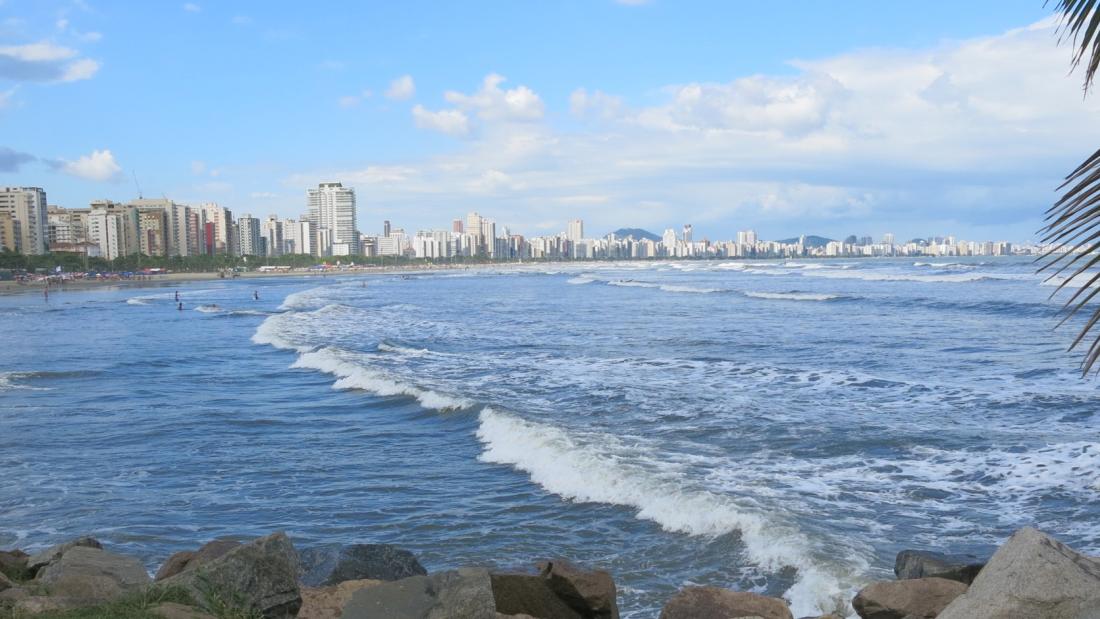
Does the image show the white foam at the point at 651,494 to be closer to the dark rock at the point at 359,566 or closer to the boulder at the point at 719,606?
the boulder at the point at 719,606

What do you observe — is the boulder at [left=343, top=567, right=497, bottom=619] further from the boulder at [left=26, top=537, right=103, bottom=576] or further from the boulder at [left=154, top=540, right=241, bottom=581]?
the boulder at [left=26, top=537, right=103, bottom=576]

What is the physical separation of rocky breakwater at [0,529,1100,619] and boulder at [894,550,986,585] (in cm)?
1

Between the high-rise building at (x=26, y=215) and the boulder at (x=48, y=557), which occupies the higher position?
the high-rise building at (x=26, y=215)

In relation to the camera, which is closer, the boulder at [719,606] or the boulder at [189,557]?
the boulder at [719,606]

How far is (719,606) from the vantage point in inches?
233

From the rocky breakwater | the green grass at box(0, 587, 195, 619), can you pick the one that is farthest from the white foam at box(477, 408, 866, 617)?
the green grass at box(0, 587, 195, 619)

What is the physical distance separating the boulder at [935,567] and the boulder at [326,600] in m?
4.06

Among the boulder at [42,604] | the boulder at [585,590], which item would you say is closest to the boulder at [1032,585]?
the boulder at [585,590]

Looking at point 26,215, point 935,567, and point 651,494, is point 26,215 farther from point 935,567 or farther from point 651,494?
point 935,567

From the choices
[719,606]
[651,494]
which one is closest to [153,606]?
[719,606]

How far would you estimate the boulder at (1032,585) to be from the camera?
404 cm

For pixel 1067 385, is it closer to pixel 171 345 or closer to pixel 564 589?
pixel 564 589

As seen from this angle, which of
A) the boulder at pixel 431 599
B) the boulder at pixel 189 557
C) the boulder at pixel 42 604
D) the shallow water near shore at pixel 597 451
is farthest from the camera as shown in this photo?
the shallow water near shore at pixel 597 451

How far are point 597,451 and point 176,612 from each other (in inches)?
311
